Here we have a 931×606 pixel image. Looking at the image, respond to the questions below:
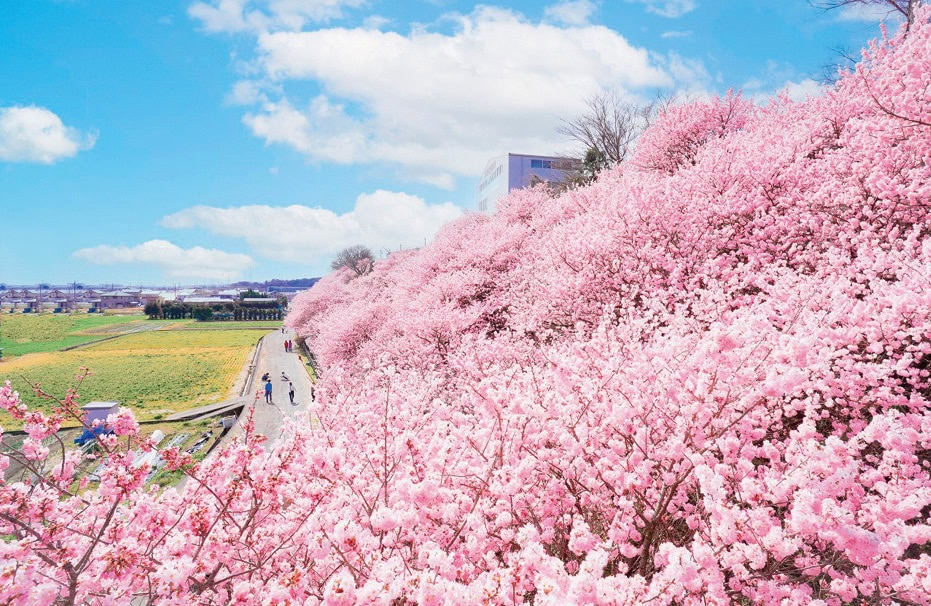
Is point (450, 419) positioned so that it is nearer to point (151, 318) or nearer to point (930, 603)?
point (930, 603)

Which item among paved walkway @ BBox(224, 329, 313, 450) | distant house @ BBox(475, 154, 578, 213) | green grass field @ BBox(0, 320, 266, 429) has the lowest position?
green grass field @ BBox(0, 320, 266, 429)

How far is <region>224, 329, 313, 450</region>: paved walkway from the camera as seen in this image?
95.2 ft

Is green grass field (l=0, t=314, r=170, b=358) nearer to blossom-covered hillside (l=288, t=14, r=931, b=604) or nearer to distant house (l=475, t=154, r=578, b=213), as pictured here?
distant house (l=475, t=154, r=578, b=213)

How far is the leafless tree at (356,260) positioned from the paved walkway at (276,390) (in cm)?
1424

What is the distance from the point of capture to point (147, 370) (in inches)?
2314

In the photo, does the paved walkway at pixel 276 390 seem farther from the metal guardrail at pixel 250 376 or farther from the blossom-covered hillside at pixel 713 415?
the blossom-covered hillside at pixel 713 415

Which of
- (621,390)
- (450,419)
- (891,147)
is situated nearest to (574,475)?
(621,390)

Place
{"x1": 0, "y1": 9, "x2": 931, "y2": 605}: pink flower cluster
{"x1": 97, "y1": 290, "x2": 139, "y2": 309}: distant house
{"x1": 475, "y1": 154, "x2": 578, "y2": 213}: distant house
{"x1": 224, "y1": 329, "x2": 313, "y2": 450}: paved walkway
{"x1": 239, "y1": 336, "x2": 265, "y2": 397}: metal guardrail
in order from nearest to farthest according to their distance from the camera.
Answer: {"x1": 0, "y1": 9, "x2": 931, "y2": 605}: pink flower cluster
{"x1": 224, "y1": 329, "x2": 313, "y2": 450}: paved walkway
{"x1": 239, "y1": 336, "x2": 265, "y2": 397}: metal guardrail
{"x1": 475, "y1": 154, "x2": 578, "y2": 213}: distant house
{"x1": 97, "y1": 290, "x2": 139, "y2": 309}: distant house

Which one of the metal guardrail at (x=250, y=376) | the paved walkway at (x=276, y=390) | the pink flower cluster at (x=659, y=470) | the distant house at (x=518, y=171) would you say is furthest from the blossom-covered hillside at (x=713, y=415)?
the distant house at (x=518, y=171)

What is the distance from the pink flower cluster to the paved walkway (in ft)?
32.9

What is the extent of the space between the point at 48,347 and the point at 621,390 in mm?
111002

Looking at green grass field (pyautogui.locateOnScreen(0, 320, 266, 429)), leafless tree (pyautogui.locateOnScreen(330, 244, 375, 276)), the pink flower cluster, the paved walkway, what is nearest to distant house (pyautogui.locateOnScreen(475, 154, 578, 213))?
leafless tree (pyautogui.locateOnScreen(330, 244, 375, 276))

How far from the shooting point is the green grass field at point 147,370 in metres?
43.4

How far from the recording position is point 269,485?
4.07 metres
